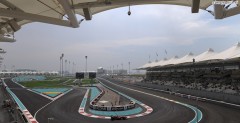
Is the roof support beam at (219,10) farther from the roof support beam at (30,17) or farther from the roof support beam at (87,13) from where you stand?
the roof support beam at (30,17)

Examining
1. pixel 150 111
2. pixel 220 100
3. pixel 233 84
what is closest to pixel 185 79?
pixel 233 84

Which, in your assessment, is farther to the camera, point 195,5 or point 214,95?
point 214,95

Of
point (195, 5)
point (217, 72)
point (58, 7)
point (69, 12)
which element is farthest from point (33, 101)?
point (195, 5)

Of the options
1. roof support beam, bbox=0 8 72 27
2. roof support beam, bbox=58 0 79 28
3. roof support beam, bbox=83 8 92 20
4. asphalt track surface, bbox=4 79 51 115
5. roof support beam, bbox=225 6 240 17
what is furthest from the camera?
asphalt track surface, bbox=4 79 51 115

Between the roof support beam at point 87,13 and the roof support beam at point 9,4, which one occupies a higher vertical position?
the roof support beam at point 9,4

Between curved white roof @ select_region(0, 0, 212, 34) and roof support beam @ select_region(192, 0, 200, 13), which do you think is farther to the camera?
curved white roof @ select_region(0, 0, 212, 34)

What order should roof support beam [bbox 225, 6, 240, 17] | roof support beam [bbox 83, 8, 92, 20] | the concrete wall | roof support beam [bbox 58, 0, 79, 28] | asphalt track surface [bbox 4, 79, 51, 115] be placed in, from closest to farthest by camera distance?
roof support beam [bbox 58, 0, 79, 28], roof support beam [bbox 225, 6, 240, 17], roof support beam [bbox 83, 8, 92, 20], asphalt track surface [bbox 4, 79, 51, 115], the concrete wall

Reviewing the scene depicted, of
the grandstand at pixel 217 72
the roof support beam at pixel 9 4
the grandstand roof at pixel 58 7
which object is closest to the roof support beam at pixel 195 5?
the grandstand roof at pixel 58 7

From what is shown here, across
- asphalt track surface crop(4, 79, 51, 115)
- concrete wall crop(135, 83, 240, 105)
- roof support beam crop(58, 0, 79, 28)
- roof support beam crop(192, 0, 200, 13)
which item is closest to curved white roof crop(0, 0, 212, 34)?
roof support beam crop(58, 0, 79, 28)

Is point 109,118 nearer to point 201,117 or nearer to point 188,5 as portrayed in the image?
point 201,117

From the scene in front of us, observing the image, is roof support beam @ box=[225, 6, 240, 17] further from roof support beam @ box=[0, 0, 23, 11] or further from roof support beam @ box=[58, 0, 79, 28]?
roof support beam @ box=[0, 0, 23, 11]

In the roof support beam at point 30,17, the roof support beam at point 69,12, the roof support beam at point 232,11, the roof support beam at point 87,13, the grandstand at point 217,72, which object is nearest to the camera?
the roof support beam at point 69,12

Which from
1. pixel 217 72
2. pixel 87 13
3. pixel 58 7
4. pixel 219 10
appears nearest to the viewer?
pixel 219 10

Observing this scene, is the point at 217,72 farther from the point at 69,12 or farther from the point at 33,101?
the point at 69,12
